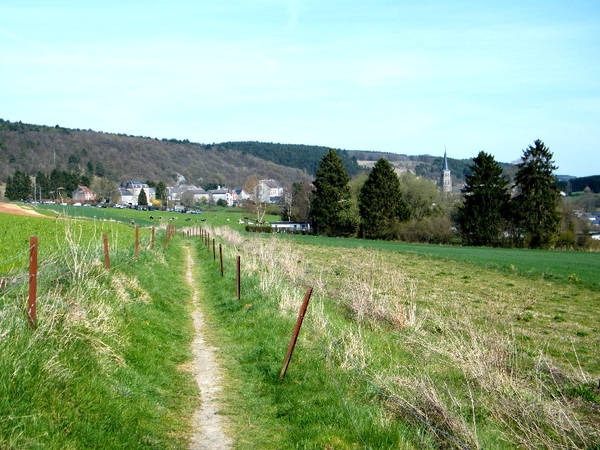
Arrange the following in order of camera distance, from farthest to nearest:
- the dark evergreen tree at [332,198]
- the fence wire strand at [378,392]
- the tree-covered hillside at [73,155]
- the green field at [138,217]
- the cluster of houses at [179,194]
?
the tree-covered hillside at [73,155] → the cluster of houses at [179,194] → the dark evergreen tree at [332,198] → the green field at [138,217] → the fence wire strand at [378,392]

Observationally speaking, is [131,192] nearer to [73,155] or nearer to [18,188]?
[73,155]

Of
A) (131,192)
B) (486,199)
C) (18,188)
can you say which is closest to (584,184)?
(486,199)

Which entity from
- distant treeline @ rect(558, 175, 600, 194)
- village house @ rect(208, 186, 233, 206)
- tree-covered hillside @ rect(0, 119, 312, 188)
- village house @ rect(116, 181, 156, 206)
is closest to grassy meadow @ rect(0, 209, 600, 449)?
village house @ rect(116, 181, 156, 206)

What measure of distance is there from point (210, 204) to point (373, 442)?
525 ft

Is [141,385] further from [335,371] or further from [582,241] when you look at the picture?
[582,241]

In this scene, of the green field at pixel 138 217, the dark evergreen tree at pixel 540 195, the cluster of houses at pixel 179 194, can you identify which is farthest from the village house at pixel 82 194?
the dark evergreen tree at pixel 540 195

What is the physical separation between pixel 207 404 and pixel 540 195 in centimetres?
5924

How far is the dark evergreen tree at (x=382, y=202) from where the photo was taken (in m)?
70.9

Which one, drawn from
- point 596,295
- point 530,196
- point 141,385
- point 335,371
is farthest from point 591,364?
point 530,196

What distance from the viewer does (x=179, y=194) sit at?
17288 centimetres

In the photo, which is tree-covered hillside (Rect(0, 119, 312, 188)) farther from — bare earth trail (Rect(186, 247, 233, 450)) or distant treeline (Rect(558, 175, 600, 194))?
bare earth trail (Rect(186, 247, 233, 450))

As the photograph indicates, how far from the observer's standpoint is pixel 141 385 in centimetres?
737

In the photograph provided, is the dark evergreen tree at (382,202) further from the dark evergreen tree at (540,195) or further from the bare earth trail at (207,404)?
the bare earth trail at (207,404)

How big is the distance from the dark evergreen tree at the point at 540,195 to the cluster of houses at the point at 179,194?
243 feet
